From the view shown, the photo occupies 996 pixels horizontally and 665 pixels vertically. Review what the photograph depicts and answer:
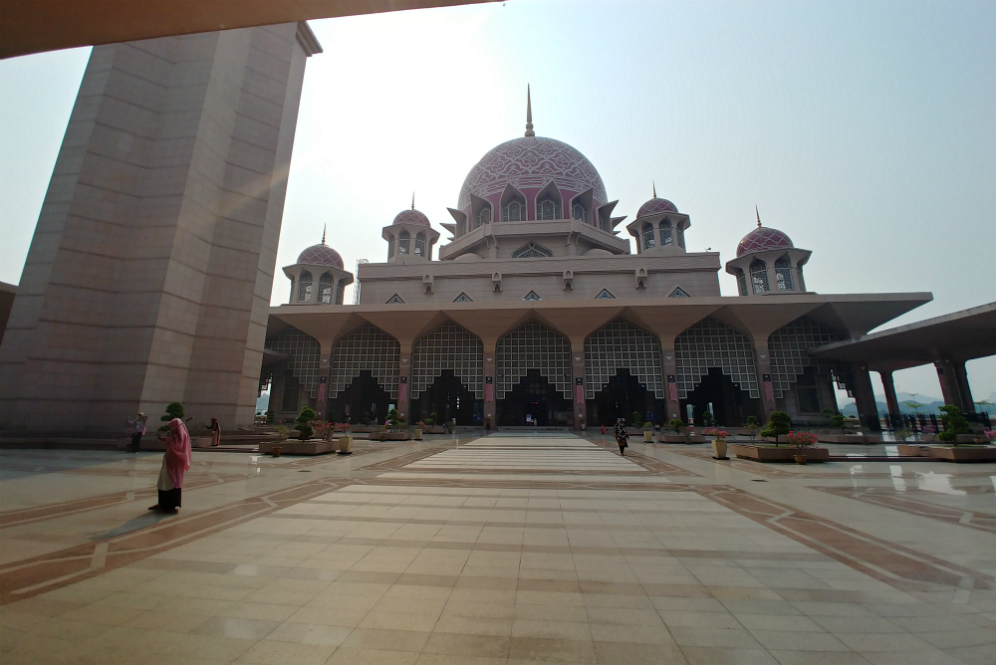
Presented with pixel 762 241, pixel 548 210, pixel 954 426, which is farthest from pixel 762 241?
pixel 954 426

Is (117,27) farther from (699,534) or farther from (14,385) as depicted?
(14,385)

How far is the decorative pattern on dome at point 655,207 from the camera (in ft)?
120

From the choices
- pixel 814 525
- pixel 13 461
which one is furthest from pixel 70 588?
pixel 13 461

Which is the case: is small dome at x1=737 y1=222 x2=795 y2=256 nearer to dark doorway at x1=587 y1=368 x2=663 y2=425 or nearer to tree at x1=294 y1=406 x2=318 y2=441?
dark doorway at x1=587 y1=368 x2=663 y2=425

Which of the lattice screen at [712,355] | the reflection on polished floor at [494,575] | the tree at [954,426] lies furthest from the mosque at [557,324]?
the reflection on polished floor at [494,575]

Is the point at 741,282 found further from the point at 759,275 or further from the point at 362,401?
the point at 362,401

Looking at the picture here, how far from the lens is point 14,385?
14.3 m

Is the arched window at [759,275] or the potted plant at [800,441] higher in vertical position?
the arched window at [759,275]

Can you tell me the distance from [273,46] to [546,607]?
26.3 metres

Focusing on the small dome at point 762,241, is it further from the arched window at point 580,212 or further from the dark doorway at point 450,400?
the dark doorway at point 450,400

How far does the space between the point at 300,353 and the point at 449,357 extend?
11585mm

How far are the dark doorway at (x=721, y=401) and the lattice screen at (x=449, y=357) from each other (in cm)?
1496

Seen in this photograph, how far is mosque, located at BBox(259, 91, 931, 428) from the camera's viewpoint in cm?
2761

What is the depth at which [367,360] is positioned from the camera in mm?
30922
